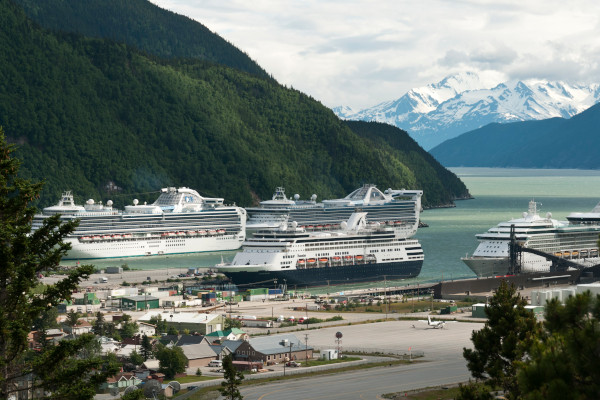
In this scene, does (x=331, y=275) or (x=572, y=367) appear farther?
(x=331, y=275)

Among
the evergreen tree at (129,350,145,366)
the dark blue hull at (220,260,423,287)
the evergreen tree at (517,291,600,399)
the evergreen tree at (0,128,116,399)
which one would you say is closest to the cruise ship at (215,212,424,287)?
the dark blue hull at (220,260,423,287)

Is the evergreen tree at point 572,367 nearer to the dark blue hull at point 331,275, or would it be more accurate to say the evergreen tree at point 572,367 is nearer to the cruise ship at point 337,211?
the dark blue hull at point 331,275

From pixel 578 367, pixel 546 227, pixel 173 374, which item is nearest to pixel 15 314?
pixel 578 367

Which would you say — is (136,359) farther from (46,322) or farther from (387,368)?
(387,368)

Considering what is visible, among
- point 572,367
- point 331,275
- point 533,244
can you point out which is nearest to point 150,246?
point 331,275

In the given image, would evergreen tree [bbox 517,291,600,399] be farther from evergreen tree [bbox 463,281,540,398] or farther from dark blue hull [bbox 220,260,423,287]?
dark blue hull [bbox 220,260,423,287]

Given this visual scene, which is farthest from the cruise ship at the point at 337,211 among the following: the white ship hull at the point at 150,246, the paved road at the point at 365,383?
the paved road at the point at 365,383
